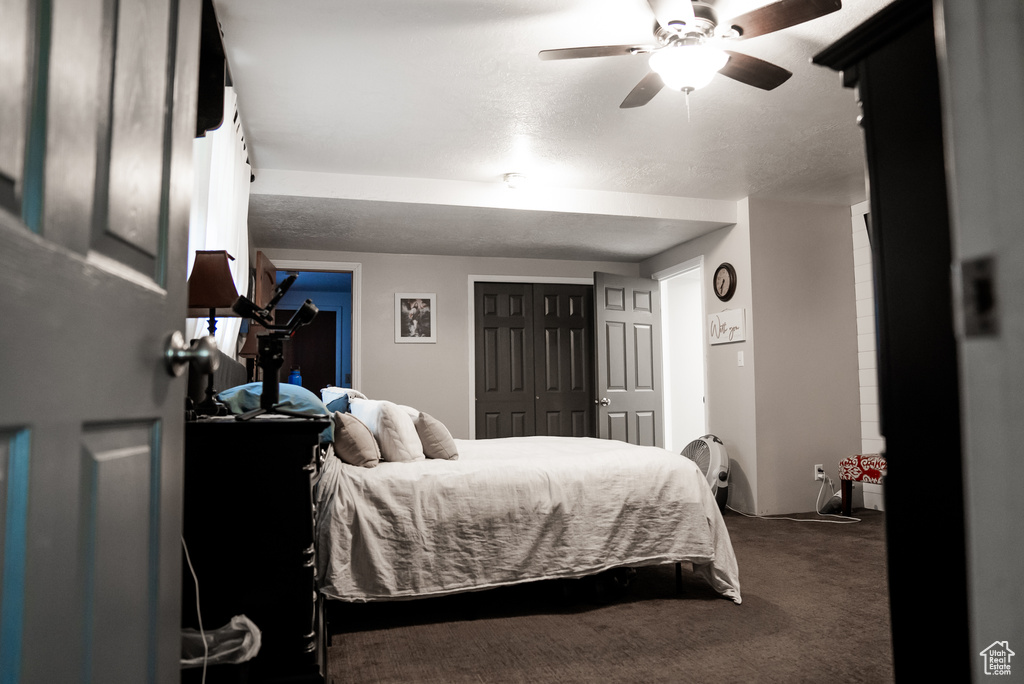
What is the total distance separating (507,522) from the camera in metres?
2.70

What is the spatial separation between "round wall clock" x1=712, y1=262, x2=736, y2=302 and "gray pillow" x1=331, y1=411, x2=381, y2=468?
3.58m

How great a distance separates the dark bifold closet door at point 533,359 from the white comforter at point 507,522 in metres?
3.40

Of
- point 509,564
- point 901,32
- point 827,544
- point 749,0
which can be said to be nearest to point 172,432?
point 901,32

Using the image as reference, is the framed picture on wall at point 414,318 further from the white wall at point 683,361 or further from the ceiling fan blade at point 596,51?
the ceiling fan blade at point 596,51

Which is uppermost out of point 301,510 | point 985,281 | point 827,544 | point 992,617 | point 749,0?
point 749,0

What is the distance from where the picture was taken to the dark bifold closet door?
6.53 meters

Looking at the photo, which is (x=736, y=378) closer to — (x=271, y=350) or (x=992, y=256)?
(x=271, y=350)

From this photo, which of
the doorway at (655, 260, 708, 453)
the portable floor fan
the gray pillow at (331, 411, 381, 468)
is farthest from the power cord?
the gray pillow at (331, 411, 381, 468)

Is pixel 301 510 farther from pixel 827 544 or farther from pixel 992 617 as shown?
pixel 827 544

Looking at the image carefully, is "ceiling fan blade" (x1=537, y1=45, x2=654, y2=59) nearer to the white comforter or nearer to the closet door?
the white comforter

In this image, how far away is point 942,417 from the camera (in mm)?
814

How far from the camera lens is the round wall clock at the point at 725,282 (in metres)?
5.33

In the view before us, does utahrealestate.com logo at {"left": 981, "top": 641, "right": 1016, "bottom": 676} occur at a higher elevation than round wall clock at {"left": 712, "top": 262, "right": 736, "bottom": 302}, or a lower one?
lower

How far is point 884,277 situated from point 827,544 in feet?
12.0
